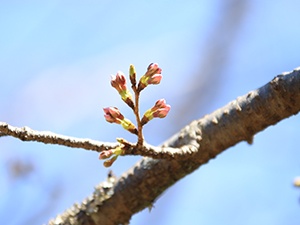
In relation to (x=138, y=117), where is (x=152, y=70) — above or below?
above

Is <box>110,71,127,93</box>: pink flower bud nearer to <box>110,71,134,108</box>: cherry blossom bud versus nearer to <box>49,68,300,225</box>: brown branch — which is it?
<box>110,71,134,108</box>: cherry blossom bud

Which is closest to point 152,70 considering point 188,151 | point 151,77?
point 151,77

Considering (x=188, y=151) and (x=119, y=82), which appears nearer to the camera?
(x=119, y=82)

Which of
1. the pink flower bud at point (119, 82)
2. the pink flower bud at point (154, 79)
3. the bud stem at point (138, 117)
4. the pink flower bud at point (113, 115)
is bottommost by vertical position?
the bud stem at point (138, 117)

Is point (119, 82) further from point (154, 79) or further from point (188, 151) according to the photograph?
point (188, 151)

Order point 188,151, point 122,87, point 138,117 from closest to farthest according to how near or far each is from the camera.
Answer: point 138,117, point 122,87, point 188,151

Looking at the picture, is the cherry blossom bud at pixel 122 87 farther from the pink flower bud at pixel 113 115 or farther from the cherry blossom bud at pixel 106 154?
the cherry blossom bud at pixel 106 154

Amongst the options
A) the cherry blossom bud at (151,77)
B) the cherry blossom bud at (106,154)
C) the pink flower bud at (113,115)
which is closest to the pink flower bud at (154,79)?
the cherry blossom bud at (151,77)
